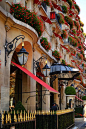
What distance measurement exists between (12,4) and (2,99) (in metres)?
4.91

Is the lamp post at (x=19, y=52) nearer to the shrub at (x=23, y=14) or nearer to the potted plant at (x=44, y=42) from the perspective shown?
the shrub at (x=23, y=14)

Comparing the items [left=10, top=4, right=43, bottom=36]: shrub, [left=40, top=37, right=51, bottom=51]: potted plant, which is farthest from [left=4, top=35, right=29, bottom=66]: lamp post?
[left=40, top=37, right=51, bottom=51]: potted plant

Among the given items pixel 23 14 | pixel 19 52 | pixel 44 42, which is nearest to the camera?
pixel 19 52

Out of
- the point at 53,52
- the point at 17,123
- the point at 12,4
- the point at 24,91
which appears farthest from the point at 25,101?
the point at 53,52

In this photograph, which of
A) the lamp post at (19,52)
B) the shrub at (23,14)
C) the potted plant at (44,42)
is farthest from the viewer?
the potted plant at (44,42)

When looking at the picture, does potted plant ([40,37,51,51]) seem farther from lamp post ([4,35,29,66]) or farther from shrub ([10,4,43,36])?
lamp post ([4,35,29,66])

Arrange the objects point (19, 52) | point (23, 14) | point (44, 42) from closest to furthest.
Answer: point (19, 52), point (23, 14), point (44, 42)

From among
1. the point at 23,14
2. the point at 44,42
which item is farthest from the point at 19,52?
the point at 44,42

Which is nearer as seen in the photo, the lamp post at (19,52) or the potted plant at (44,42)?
the lamp post at (19,52)

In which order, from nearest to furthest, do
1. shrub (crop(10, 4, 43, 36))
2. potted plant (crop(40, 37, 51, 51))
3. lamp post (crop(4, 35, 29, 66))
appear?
lamp post (crop(4, 35, 29, 66)) < shrub (crop(10, 4, 43, 36)) < potted plant (crop(40, 37, 51, 51))

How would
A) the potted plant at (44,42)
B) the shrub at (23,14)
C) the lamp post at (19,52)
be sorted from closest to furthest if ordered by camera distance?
1. the lamp post at (19,52)
2. the shrub at (23,14)
3. the potted plant at (44,42)

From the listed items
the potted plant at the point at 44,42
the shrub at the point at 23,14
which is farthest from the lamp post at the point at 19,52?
the potted plant at the point at 44,42

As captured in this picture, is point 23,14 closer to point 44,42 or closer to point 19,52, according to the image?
point 19,52

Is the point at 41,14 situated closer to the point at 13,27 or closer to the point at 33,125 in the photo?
the point at 13,27
